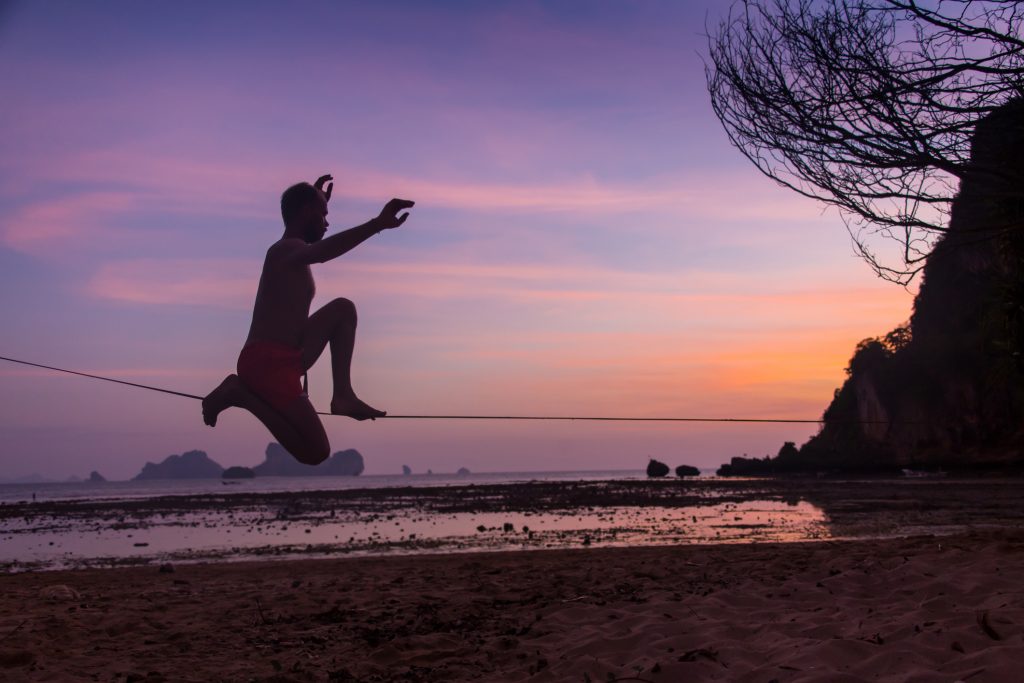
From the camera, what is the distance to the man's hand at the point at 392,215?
3.76 metres

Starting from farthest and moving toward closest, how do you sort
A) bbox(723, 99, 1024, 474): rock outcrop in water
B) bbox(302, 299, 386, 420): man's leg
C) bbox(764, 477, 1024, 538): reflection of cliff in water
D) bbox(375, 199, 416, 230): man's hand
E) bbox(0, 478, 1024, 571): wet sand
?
bbox(723, 99, 1024, 474): rock outcrop in water → bbox(0, 478, 1024, 571): wet sand → bbox(764, 477, 1024, 538): reflection of cliff in water → bbox(302, 299, 386, 420): man's leg → bbox(375, 199, 416, 230): man's hand

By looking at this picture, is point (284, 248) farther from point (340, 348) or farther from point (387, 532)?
point (387, 532)

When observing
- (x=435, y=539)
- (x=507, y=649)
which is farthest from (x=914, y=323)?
(x=507, y=649)

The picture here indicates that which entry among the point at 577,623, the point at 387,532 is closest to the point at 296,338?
the point at 577,623

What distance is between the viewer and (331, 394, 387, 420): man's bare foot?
406cm

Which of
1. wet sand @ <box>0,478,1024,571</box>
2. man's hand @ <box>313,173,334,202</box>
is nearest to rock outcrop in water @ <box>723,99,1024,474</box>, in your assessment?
wet sand @ <box>0,478,1024,571</box>

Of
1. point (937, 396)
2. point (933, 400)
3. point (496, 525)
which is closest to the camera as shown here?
point (496, 525)

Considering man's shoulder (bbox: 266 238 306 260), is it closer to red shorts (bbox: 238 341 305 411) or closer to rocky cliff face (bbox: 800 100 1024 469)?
red shorts (bbox: 238 341 305 411)

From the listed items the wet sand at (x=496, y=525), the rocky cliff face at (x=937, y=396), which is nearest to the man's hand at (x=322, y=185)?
the wet sand at (x=496, y=525)

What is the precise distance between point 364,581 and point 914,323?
56.6 m

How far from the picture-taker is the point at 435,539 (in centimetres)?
1895

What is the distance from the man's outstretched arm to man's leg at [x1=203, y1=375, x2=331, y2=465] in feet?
2.35

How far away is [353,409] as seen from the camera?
13.3 ft

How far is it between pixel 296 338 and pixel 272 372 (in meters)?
0.23
